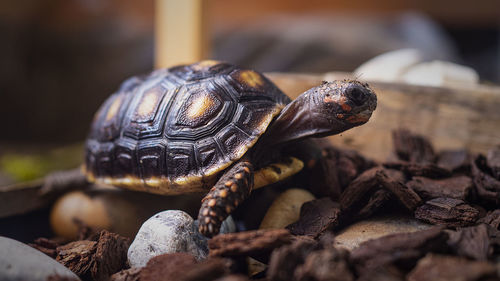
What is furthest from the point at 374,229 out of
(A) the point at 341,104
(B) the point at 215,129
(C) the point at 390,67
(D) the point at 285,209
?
(C) the point at 390,67

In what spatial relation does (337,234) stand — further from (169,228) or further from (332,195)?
(169,228)

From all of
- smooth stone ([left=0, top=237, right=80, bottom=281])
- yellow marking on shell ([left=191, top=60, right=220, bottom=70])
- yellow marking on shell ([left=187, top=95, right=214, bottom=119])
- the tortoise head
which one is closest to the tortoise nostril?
the tortoise head

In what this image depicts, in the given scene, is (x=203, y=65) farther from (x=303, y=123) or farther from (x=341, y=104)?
(x=341, y=104)

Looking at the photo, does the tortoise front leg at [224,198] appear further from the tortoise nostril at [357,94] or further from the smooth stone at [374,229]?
the tortoise nostril at [357,94]

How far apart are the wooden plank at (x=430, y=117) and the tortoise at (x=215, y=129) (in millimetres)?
615

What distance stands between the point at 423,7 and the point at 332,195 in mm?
4204

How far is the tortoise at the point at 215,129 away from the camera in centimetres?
181

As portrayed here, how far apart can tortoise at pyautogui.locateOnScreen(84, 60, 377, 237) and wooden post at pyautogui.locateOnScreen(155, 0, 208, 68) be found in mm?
1058

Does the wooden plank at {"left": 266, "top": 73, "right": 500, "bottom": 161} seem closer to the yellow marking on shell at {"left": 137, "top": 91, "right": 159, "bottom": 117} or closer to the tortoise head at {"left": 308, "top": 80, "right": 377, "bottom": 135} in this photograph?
the tortoise head at {"left": 308, "top": 80, "right": 377, "bottom": 135}

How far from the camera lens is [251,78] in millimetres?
2221

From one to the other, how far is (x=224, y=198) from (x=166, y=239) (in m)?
0.31

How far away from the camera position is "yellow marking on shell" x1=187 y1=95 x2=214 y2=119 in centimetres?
204

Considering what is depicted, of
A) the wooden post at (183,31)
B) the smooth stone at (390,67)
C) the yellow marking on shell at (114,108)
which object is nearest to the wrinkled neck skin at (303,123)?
the yellow marking on shell at (114,108)

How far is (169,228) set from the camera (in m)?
1.71
